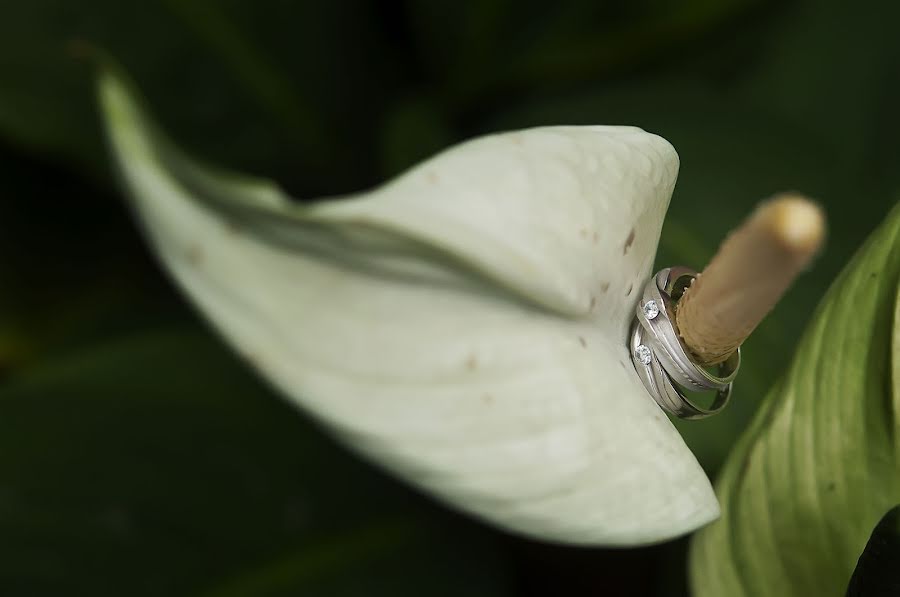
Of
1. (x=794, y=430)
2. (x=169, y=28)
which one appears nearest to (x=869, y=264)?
(x=794, y=430)

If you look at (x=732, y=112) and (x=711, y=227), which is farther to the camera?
(x=732, y=112)

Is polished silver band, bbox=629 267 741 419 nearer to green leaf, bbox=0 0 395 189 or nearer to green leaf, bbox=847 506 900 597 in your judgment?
green leaf, bbox=847 506 900 597

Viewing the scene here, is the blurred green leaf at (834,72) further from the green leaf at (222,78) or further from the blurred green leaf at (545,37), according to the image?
the green leaf at (222,78)

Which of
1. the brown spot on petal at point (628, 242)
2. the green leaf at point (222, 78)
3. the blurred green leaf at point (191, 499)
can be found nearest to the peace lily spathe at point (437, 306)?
the brown spot on petal at point (628, 242)

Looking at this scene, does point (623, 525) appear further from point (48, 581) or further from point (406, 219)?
point (48, 581)

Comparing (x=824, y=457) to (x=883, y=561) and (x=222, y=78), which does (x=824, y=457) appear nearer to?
(x=883, y=561)

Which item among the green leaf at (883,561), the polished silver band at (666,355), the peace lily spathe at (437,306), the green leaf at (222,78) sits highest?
the peace lily spathe at (437,306)
